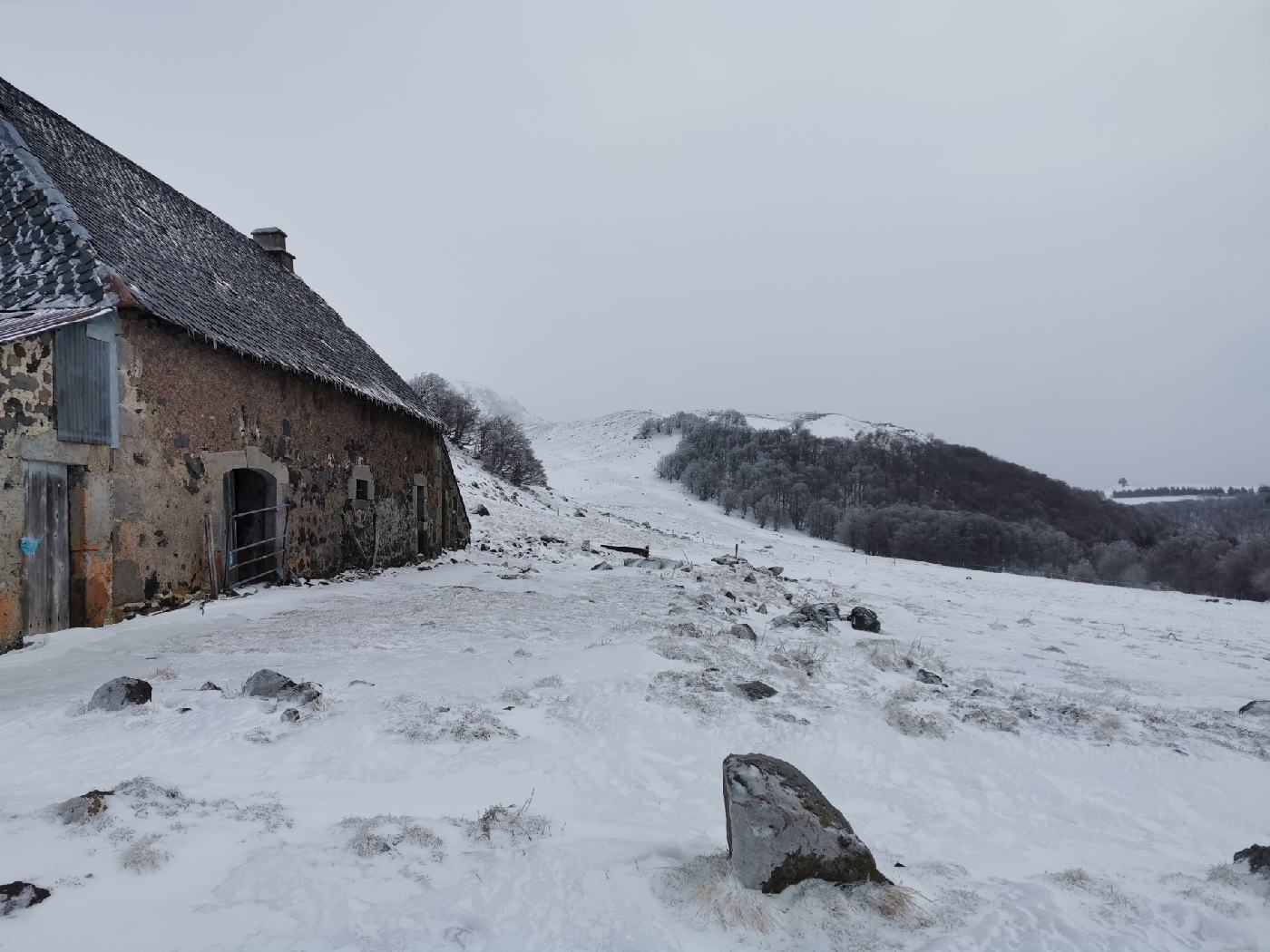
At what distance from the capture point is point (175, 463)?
9.41 meters

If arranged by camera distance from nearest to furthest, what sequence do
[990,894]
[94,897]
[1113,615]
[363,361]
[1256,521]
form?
[94,897] → [990,894] → [363,361] → [1113,615] → [1256,521]

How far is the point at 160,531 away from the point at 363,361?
311 inches

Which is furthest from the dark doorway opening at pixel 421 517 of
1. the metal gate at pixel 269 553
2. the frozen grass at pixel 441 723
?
the frozen grass at pixel 441 723

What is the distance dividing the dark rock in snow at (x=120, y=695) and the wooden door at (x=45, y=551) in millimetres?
3457

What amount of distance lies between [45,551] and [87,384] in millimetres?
1982

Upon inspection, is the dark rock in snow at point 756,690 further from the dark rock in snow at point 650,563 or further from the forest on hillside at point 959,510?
the forest on hillside at point 959,510

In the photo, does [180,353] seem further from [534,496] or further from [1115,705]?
[534,496]

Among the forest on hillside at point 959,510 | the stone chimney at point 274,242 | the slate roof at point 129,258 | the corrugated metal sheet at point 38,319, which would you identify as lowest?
the forest on hillside at point 959,510

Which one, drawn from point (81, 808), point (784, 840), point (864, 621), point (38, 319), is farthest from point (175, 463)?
point (864, 621)

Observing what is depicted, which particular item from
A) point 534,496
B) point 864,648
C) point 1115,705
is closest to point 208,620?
point 864,648

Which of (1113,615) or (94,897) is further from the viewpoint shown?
(1113,615)

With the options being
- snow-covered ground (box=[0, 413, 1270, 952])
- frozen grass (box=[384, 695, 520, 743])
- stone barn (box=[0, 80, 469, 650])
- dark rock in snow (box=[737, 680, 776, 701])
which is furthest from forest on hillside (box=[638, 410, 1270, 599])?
frozen grass (box=[384, 695, 520, 743])

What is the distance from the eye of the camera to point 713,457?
94.6 m

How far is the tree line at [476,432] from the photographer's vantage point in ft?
122
